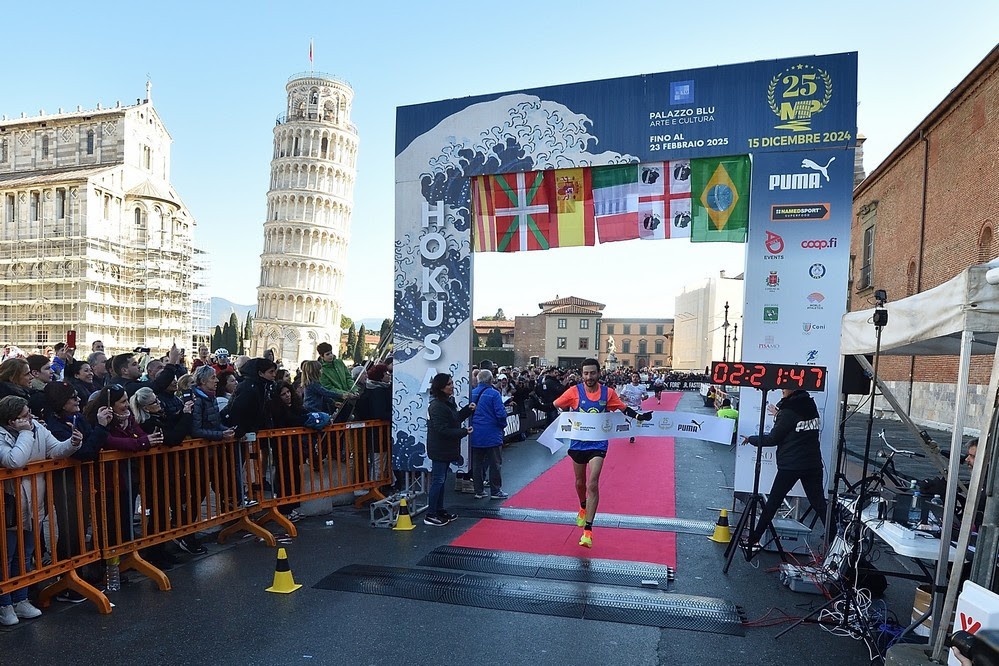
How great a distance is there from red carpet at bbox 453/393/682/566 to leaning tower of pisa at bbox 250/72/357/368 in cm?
6786

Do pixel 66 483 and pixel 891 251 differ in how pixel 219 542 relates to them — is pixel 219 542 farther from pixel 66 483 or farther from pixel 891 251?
pixel 891 251

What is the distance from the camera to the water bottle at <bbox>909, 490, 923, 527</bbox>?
4.55 meters

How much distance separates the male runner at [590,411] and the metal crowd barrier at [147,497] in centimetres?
321

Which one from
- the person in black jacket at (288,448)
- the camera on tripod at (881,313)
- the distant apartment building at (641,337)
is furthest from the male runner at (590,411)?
the distant apartment building at (641,337)

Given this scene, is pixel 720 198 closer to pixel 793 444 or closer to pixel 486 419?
pixel 793 444

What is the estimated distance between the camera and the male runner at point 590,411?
6961 millimetres

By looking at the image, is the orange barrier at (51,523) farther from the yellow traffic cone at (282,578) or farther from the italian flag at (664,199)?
the italian flag at (664,199)

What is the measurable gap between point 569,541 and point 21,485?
16.9 feet

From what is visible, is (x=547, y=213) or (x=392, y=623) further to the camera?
(x=547, y=213)

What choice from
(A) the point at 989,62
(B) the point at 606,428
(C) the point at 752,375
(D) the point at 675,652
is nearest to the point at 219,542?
(B) the point at 606,428

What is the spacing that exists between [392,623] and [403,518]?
109 inches

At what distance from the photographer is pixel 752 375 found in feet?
20.1

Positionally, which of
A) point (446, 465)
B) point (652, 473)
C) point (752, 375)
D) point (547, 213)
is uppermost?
point (547, 213)

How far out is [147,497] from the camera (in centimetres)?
590
